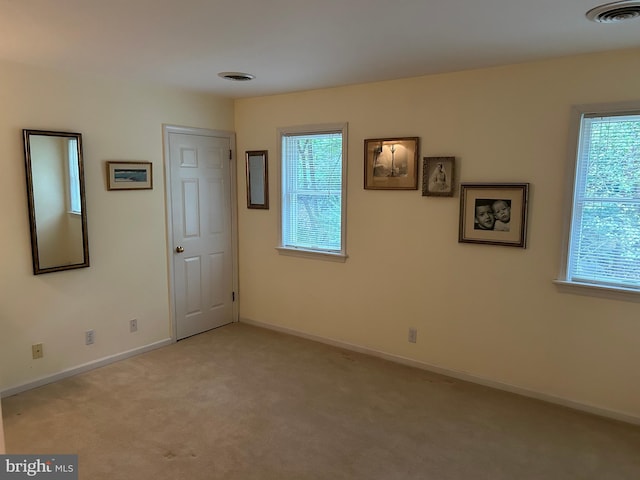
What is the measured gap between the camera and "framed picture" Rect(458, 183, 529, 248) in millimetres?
3178

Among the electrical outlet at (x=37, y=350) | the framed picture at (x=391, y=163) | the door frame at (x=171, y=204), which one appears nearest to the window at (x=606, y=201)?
the framed picture at (x=391, y=163)

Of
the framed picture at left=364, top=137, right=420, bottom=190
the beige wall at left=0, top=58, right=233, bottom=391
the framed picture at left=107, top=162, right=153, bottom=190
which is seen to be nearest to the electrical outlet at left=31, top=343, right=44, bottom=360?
the beige wall at left=0, top=58, right=233, bottom=391

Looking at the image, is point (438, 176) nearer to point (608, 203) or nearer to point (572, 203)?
point (572, 203)

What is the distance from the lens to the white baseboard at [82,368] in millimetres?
3277

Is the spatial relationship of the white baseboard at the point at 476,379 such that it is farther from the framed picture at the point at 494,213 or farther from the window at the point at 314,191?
the framed picture at the point at 494,213

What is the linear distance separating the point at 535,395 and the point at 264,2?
315cm

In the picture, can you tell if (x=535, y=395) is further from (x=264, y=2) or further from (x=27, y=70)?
(x=27, y=70)

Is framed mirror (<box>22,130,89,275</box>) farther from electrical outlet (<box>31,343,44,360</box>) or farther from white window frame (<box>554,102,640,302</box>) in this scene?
white window frame (<box>554,102,640,302</box>)

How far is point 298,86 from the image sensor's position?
3945mm

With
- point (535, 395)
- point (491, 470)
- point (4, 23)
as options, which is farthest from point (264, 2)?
point (535, 395)

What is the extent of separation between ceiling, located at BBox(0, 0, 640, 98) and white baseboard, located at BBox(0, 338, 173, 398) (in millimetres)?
2356

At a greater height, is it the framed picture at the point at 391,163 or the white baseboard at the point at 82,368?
the framed picture at the point at 391,163

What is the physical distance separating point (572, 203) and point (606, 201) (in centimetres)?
20

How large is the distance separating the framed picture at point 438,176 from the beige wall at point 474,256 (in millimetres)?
75
